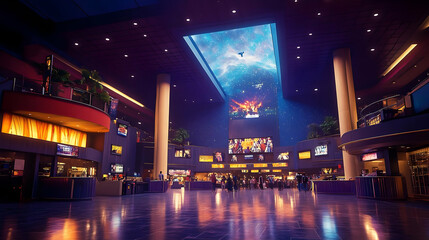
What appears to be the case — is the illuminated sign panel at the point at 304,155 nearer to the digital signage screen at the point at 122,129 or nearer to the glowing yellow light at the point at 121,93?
the digital signage screen at the point at 122,129

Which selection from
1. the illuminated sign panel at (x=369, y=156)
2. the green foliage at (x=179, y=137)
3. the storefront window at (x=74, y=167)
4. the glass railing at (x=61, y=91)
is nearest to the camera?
the glass railing at (x=61, y=91)

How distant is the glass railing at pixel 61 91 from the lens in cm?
1213

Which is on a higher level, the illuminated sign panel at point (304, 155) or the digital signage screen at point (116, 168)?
the illuminated sign panel at point (304, 155)

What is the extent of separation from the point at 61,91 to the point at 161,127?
980cm

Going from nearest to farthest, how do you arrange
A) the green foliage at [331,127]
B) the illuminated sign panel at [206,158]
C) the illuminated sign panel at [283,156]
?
the green foliage at [331,127]
the illuminated sign panel at [283,156]
the illuminated sign panel at [206,158]

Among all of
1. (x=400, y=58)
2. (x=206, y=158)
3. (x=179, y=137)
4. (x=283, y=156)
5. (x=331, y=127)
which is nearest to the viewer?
(x=400, y=58)

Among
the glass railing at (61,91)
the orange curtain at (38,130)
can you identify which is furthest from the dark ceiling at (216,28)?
the orange curtain at (38,130)

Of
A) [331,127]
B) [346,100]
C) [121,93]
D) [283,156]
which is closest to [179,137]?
[121,93]

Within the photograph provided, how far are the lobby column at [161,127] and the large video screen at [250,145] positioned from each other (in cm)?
1414

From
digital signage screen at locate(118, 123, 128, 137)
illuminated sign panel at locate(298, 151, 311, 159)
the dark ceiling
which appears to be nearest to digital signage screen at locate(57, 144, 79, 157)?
the dark ceiling

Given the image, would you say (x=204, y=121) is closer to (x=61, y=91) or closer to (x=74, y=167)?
(x=74, y=167)

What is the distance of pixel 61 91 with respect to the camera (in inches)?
508

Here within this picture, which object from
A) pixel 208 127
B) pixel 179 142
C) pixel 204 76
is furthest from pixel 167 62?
pixel 208 127

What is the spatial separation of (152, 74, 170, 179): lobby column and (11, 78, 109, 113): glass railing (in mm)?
7243
